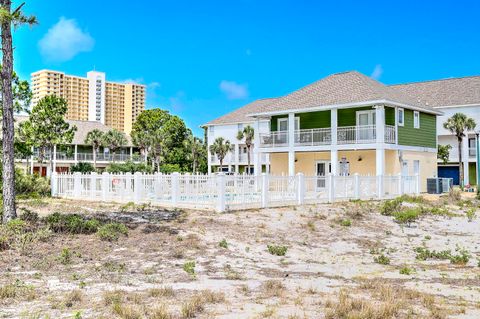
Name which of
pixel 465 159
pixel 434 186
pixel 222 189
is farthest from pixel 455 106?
pixel 222 189

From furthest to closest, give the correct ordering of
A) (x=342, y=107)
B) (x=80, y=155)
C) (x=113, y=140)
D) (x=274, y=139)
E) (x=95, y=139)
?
(x=80, y=155) → (x=113, y=140) → (x=95, y=139) → (x=274, y=139) → (x=342, y=107)

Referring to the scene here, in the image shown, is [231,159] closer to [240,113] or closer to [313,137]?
[240,113]

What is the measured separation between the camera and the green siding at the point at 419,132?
31906mm

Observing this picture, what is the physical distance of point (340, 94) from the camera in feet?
106

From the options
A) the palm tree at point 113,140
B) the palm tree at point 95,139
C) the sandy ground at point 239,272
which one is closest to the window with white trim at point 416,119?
the sandy ground at point 239,272

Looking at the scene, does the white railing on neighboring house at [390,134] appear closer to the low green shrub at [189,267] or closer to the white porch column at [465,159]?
the white porch column at [465,159]

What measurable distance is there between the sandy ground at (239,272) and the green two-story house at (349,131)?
47.1ft

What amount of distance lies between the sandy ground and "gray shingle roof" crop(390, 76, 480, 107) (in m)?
35.1

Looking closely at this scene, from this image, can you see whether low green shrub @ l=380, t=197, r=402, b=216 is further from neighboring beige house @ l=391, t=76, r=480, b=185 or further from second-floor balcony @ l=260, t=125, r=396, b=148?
neighboring beige house @ l=391, t=76, r=480, b=185

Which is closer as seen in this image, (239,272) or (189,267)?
(239,272)

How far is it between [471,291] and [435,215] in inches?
528

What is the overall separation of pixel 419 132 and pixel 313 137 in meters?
7.14

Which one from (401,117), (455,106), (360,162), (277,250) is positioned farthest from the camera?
(455,106)

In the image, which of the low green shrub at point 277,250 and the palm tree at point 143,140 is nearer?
the low green shrub at point 277,250
